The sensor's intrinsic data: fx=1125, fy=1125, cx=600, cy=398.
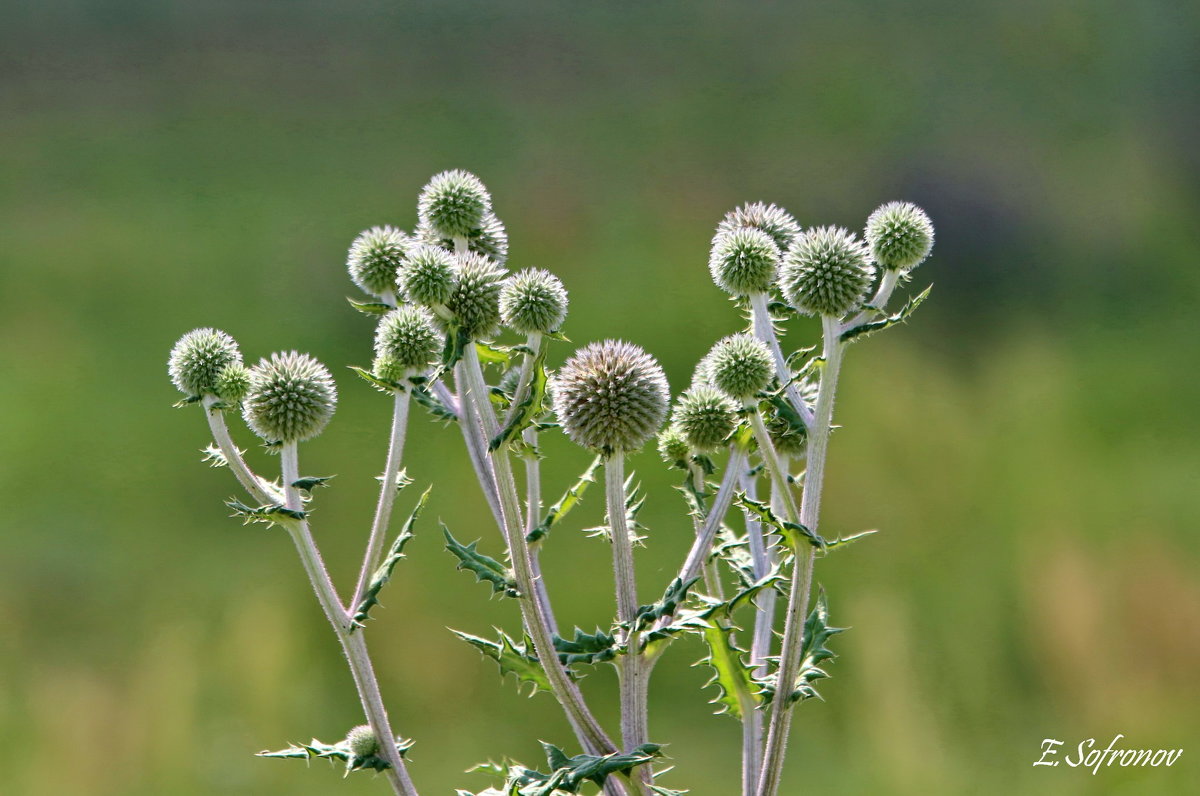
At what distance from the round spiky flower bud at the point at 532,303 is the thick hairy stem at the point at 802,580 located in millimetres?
386

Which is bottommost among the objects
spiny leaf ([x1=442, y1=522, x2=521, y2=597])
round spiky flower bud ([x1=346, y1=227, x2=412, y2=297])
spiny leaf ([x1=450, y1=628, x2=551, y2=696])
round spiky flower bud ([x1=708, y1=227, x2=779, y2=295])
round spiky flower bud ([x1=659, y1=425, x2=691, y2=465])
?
spiny leaf ([x1=450, y1=628, x2=551, y2=696])

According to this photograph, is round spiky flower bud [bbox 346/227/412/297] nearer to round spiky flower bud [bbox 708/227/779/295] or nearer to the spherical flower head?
the spherical flower head

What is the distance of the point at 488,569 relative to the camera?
1.55 metres

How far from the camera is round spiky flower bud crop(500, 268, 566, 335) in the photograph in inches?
61.2

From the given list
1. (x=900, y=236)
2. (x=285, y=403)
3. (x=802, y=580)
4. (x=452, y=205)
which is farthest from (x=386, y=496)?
(x=900, y=236)

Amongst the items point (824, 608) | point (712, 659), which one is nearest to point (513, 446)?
point (712, 659)

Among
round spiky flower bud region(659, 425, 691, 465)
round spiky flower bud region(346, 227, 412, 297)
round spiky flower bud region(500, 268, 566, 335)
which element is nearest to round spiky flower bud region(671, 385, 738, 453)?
round spiky flower bud region(659, 425, 691, 465)

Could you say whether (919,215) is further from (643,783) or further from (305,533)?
(305,533)

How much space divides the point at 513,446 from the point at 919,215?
0.69 metres

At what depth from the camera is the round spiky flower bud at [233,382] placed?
168cm

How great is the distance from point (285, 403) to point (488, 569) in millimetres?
407

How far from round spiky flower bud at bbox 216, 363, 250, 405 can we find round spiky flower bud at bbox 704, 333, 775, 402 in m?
0.70

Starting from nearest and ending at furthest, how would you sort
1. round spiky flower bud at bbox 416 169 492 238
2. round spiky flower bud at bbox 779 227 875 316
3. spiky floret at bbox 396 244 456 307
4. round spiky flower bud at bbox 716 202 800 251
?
1. spiky floret at bbox 396 244 456 307
2. round spiky flower bud at bbox 779 227 875 316
3. round spiky flower bud at bbox 416 169 492 238
4. round spiky flower bud at bbox 716 202 800 251

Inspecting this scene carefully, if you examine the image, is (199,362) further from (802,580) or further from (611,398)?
(802,580)
